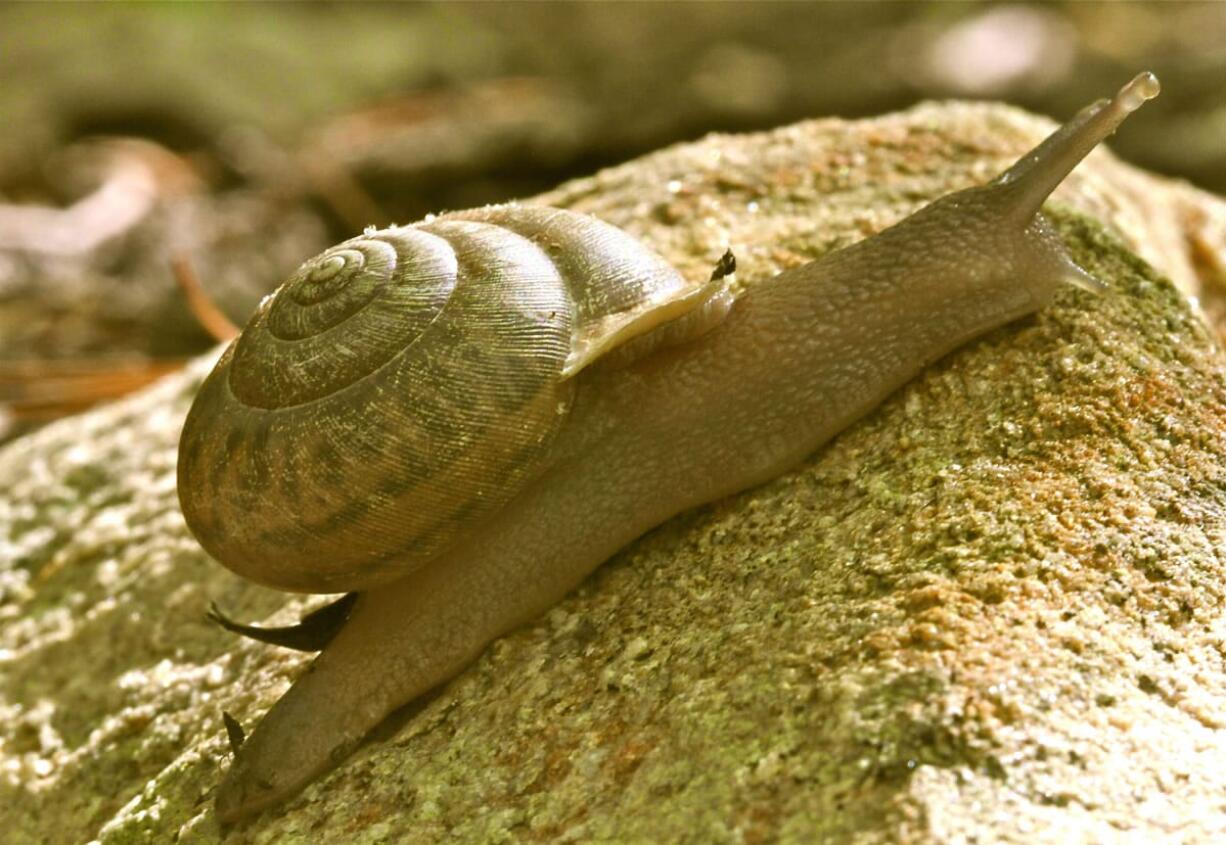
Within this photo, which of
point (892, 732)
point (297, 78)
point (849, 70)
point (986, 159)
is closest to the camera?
point (892, 732)

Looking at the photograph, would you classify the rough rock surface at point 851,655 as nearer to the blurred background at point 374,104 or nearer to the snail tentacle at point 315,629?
the snail tentacle at point 315,629

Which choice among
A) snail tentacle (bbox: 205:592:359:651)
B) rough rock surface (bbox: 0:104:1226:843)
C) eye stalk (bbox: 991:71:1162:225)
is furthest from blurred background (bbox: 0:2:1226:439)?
eye stalk (bbox: 991:71:1162:225)

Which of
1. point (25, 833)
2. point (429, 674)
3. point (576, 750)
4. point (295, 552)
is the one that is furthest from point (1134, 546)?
point (25, 833)

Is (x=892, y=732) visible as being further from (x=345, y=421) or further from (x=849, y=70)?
(x=849, y=70)

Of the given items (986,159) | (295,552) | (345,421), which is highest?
(986,159)

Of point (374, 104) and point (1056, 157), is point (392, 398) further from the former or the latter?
point (374, 104)

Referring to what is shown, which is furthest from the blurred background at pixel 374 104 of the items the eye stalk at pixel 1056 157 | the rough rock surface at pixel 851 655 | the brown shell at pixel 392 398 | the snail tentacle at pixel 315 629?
the eye stalk at pixel 1056 157
